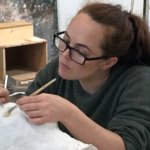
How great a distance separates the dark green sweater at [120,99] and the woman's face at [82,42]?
0.11 metres

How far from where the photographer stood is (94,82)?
51.7 inches

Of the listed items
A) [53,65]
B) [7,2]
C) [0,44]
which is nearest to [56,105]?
[53,65]

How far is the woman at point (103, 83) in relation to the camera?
977mm

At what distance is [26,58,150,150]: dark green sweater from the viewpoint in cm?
105

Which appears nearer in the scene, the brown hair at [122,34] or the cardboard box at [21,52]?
the brown hair at [122,34]

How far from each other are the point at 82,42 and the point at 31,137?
369mm

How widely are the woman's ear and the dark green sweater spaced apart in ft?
0.12

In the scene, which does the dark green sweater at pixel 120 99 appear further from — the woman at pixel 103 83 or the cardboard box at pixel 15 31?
the cardboard box at pixel 15 31

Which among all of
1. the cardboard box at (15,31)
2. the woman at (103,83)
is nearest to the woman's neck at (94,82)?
the woman at (103,83)

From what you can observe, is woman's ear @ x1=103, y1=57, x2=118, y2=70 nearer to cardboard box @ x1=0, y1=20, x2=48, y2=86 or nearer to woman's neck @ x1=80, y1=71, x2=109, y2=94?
woman's neck @ x1=80, y1=71, x2=109, y2=94

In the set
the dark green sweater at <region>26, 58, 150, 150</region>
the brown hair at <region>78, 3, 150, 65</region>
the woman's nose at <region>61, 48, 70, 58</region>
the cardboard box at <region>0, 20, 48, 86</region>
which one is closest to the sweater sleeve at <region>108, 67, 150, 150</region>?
the dark green sweater at <region>26, 58, 150, 150</region>

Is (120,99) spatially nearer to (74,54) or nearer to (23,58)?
(74,54)

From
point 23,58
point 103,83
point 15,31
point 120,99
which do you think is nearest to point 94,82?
point 103,83

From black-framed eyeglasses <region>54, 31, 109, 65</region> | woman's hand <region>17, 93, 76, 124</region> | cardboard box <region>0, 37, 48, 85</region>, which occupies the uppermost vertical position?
black-framed eyeglasses <region>54, 31, 109, 65</region>
